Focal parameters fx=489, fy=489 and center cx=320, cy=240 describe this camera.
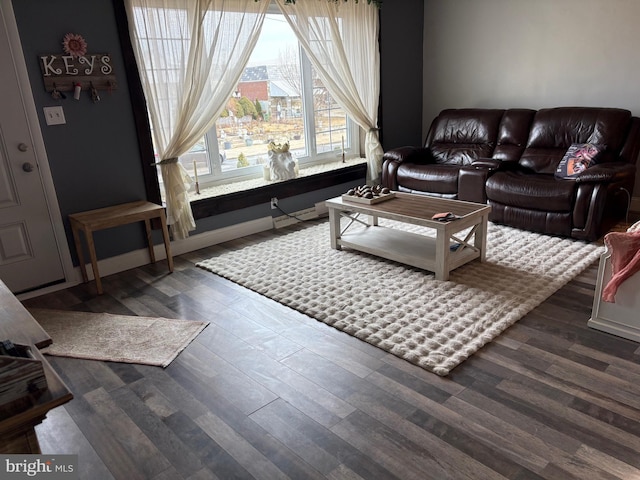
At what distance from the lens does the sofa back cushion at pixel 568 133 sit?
4207mm

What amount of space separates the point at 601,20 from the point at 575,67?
1.44ft

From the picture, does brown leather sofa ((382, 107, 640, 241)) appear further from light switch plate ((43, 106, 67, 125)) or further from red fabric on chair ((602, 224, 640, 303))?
light switch plate ((43, 106, 67, 125))

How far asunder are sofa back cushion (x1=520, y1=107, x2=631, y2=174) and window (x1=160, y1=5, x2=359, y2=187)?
2041mm

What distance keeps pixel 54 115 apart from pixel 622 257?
3.54m

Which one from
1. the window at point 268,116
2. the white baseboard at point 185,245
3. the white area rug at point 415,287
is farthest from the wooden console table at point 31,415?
the window at point 268,116

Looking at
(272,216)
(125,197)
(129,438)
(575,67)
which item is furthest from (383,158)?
(129,438)

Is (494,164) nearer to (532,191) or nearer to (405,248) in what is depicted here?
(532,191)

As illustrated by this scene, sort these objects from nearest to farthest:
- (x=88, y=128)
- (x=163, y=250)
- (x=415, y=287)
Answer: (x=415, y=287) → (x=88, y=128) → (x=163, y=250)

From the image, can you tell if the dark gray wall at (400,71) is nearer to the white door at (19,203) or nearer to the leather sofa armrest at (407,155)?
the leather sofa armrest at (407,155)

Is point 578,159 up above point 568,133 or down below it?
below

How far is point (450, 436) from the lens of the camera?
74.9 inches

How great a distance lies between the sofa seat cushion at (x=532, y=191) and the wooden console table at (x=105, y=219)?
2790 millimetres

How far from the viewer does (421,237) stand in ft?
12.5

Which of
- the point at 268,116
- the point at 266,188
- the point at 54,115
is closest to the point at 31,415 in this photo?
the point at 54,115
